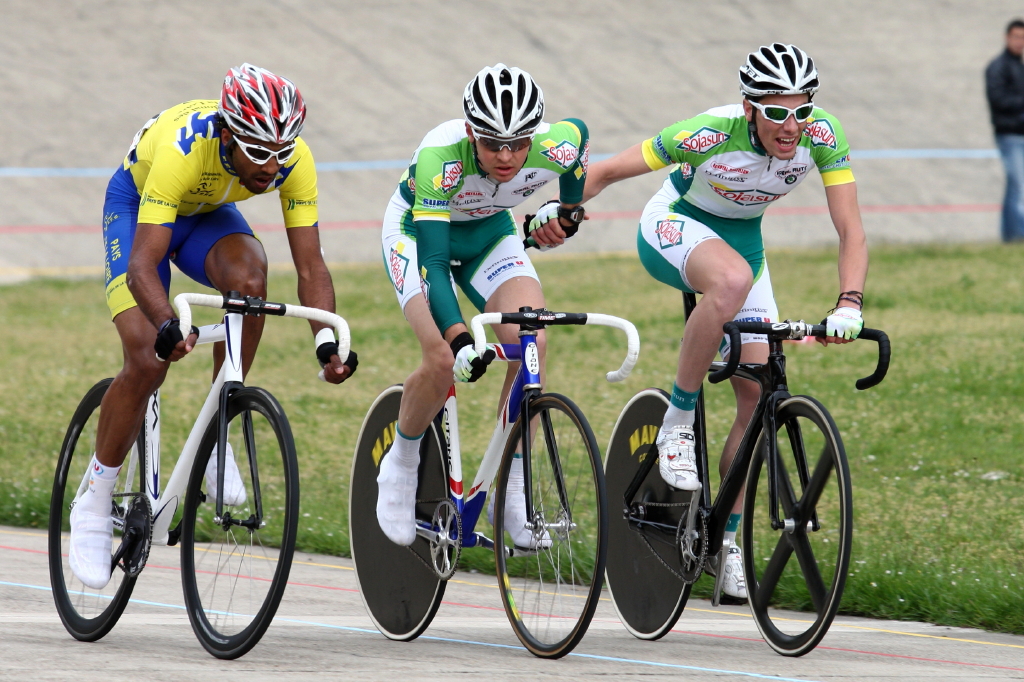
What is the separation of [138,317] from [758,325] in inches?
82.8

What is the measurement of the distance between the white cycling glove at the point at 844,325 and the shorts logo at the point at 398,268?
4.99 ft

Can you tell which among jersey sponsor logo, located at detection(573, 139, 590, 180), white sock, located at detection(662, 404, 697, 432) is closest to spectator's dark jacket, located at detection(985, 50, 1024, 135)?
jersey sponsor logo, located at detection(573, 139, 590, 180)

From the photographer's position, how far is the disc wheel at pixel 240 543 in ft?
14.2

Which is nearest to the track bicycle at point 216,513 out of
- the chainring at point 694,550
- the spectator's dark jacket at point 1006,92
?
the chainring at point 694,550

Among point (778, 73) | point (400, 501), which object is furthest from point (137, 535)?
point (778, 73)

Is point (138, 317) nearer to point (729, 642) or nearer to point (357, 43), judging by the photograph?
point (729, 642)

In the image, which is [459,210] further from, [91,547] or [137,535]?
[91,547]

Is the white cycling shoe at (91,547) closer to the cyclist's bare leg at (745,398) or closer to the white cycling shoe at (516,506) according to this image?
the white cycling shoe at (516,506)

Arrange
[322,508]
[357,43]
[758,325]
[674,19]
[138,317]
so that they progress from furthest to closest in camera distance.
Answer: [674,19] < [357,43] < [322,508] < [138,317] < [758,325]

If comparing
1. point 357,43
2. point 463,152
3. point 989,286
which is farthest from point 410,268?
point 357,43

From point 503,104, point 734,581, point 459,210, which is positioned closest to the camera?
point 503,104

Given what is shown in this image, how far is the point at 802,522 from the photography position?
452 centimetres

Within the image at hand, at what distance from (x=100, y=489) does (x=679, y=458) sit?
2.07 metres

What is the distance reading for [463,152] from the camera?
4938 millimetres
